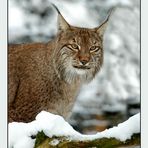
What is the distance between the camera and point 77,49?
3.70 meters

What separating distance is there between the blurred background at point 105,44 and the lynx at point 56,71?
0.03m

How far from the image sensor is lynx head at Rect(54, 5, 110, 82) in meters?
3.70

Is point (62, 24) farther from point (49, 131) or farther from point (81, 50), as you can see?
point (49, 131)

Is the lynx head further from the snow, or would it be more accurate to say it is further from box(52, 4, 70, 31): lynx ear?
the snow

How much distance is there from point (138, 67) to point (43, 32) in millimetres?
530

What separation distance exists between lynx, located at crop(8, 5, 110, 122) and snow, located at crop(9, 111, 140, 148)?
0.05 m

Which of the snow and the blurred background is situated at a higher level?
the blurred background

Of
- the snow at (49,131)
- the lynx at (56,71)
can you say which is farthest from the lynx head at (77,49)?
the snow at (49,131)

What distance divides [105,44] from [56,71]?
29 centimetres

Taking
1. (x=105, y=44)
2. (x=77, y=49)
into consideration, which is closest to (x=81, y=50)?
(x=77, y=49)

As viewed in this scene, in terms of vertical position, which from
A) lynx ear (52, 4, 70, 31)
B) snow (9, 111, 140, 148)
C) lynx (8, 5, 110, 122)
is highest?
lynx ear (52, 4, 70, 31)

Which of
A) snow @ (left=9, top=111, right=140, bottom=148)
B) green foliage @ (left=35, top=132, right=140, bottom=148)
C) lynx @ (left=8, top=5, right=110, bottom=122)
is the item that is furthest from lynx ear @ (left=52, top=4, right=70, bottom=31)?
green foliage @ (left=35, top=132, right=140, bottom=148)
